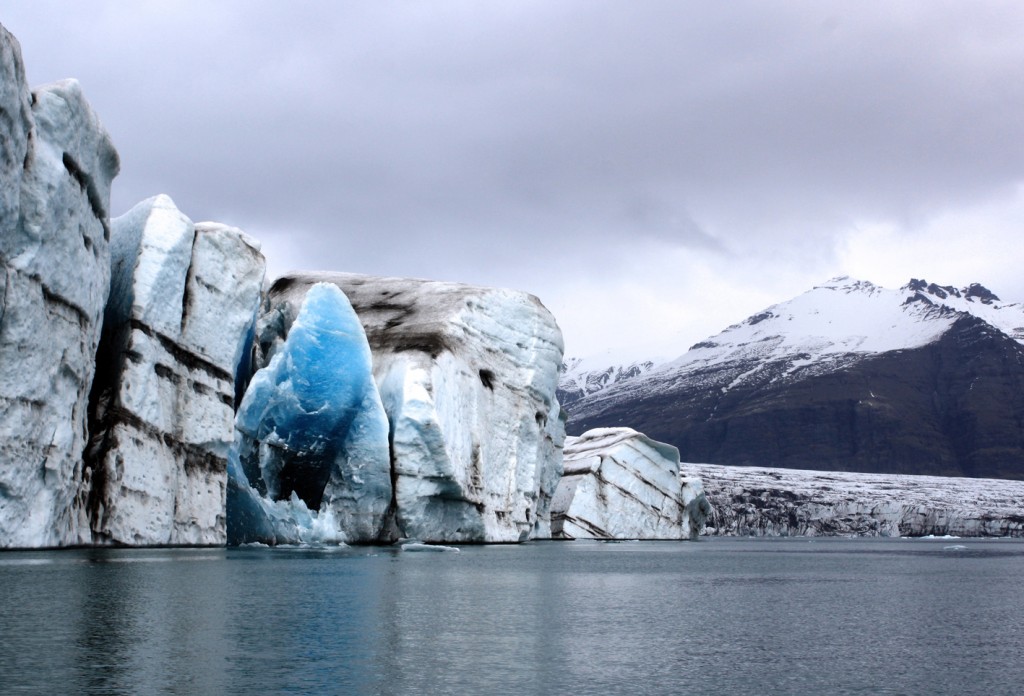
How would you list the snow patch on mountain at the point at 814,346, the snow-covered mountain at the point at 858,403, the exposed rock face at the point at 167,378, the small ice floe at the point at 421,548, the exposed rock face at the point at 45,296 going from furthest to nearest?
1. the snow patch on mountain at the point at 814,346
2. the snow-covered mountain at the point at 858,403
3. the small ice floe at the point at 421,548
4. the exposed rock face at the point at 167,378
5. the exposed rock face at the point at 45,296

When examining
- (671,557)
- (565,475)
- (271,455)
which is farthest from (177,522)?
(565,475)

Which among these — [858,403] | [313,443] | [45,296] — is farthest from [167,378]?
[858,403]

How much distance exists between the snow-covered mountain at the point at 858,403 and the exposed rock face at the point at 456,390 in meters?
110

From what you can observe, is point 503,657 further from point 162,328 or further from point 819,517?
point 819,517

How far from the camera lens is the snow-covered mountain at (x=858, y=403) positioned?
5458 inches

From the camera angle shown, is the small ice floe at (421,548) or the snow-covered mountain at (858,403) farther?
the snow-covered mountain at (858,403)

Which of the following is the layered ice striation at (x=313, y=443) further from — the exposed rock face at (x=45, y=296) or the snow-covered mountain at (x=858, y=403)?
the snow-covered mountain at (x=858, y=403)

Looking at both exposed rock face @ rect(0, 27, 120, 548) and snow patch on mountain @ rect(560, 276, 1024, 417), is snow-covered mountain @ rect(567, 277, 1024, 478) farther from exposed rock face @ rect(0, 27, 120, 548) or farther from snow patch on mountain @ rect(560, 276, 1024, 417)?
exposed rock face @ rect(0, 27, 120, 548)

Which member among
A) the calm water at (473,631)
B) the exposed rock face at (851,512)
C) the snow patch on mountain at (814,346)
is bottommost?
the calm water at (473,631)

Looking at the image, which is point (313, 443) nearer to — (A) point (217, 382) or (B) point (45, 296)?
(A) point (217, 382)

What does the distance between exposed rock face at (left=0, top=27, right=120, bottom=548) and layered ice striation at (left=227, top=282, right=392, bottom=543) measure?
5.28 metres

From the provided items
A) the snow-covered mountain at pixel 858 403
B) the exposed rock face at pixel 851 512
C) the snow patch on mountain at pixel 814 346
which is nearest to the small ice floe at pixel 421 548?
the exposed rock face at pixel 851 512

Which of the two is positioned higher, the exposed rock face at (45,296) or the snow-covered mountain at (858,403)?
the snow-covered mountain at (858,403)

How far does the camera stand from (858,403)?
148000 millimetres
